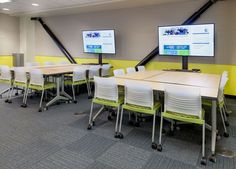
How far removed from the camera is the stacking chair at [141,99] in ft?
8.42

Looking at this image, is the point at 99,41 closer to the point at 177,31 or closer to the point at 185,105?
the point at 177,31

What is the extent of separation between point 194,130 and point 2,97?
4.51 m

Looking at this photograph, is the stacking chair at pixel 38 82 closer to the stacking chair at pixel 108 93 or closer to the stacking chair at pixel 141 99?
→ the stacking chair at pixel 108 93

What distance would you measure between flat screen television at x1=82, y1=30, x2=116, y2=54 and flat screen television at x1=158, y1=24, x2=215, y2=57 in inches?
65.8

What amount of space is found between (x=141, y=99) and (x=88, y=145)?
3.04 ft

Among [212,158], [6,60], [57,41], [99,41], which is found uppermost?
[57,41]

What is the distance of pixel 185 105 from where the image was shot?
2279mm

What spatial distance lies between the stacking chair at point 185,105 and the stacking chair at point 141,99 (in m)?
0.20

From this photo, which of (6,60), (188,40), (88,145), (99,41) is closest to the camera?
(88,145)

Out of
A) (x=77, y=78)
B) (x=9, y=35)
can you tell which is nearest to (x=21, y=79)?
(x=77, y=78)

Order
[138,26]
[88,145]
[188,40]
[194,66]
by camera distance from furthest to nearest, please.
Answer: [138,26]
[194,66]
[188,40]
[88,145]

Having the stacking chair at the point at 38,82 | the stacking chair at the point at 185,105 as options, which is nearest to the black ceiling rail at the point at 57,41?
the stacking chair at the point at 38,82

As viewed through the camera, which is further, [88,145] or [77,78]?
[77,78]

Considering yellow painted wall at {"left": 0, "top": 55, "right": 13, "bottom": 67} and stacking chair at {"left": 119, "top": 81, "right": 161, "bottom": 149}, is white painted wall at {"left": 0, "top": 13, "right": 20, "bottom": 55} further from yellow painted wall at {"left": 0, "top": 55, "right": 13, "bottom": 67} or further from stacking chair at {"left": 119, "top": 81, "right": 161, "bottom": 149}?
stacking chair at {"left": 119, "top": 81, "right": 161, "bottom": 149}
